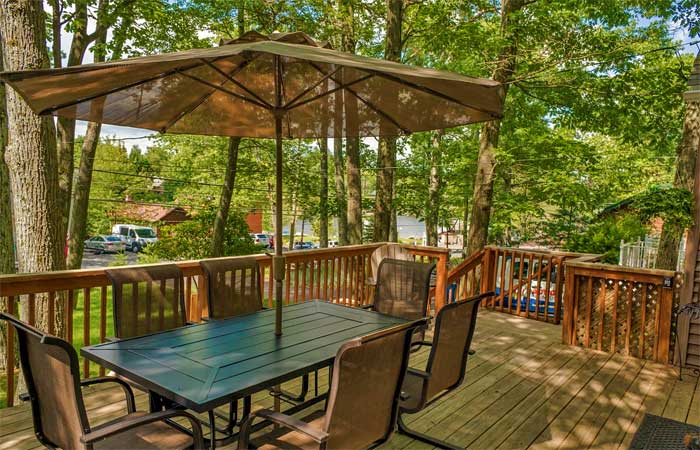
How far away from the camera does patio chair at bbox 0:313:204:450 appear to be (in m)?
1.65

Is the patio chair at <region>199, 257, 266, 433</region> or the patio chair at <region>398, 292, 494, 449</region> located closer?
the patio chair at <region>398, 292, 494, 449</region>

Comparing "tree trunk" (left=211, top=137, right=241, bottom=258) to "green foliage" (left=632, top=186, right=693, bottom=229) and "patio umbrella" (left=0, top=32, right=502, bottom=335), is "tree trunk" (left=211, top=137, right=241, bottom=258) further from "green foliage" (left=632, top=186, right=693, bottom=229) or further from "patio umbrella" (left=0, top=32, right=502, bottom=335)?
"green foliage" (left=632, top=186, right=693, bottom=229)

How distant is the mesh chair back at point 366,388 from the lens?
1776 mm

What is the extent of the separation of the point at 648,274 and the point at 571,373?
4.28 ft

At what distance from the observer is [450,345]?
2.57m

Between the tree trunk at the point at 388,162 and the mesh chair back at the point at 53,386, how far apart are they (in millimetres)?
6313

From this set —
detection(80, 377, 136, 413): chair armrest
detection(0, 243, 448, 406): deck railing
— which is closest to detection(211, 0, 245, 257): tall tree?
detection(0, 243, 448, 406): deck railing

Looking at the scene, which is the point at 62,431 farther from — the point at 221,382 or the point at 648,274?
the point at 648,274

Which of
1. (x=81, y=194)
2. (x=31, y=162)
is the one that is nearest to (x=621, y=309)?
(x=31, y=162)

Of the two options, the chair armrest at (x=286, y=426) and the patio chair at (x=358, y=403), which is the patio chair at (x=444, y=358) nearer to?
the patio chair at (x=358, y=403)

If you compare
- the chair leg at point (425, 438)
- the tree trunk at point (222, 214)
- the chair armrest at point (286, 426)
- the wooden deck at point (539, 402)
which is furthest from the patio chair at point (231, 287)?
the tree trunk at point (222, 214)

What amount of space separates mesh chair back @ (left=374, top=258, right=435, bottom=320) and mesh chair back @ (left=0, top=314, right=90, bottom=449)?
2585 mm

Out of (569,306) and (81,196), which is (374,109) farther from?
(81,196)

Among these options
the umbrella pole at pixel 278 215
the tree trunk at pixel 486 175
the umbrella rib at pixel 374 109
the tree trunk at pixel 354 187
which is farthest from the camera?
the tree trunk at pixel 354 187
